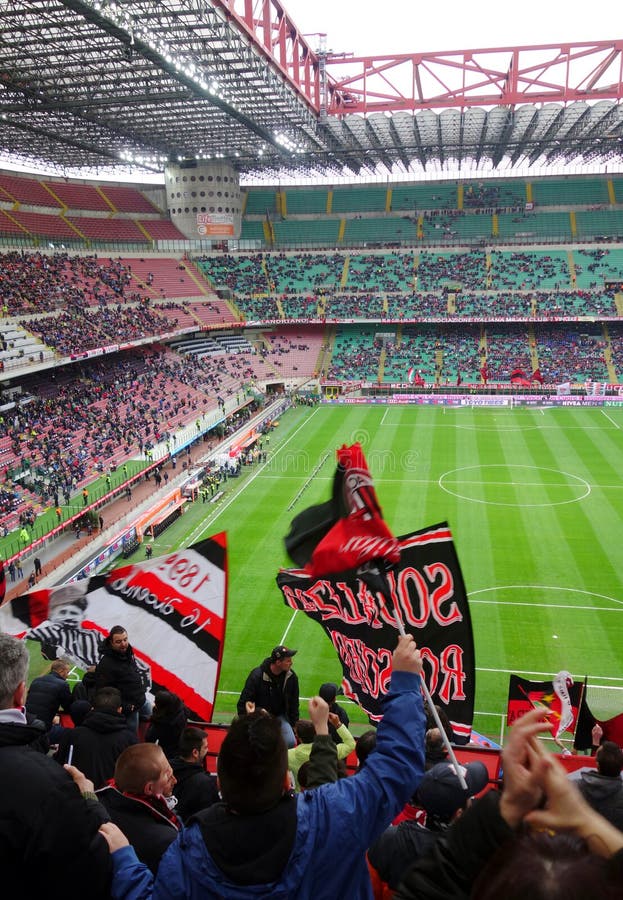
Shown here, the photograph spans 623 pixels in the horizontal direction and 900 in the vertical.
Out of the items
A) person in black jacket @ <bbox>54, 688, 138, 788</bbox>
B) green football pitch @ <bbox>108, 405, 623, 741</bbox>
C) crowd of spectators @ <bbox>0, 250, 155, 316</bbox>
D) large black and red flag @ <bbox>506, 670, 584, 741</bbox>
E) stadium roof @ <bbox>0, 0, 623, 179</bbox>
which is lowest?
green football pitch @ <bbox>108, 405, 623, 741</bbox>

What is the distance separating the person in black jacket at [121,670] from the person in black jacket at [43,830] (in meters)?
3.84

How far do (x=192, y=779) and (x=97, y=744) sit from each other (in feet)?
3.02

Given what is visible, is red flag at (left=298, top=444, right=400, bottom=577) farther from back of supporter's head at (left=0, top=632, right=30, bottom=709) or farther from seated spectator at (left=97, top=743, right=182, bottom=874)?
back of supporter's head at (left=0, top=632, right=30, bottom=709)

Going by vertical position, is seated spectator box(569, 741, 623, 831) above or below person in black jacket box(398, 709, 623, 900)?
below

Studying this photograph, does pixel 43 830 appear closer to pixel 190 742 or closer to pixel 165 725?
pixel 190 742

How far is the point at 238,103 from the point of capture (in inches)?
1695

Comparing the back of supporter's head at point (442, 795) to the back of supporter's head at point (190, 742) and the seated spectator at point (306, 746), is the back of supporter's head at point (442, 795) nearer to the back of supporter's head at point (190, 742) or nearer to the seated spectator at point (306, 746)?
the seated spectator at point (306, 746)

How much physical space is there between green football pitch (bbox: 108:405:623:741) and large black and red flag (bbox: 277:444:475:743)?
9.45 meters

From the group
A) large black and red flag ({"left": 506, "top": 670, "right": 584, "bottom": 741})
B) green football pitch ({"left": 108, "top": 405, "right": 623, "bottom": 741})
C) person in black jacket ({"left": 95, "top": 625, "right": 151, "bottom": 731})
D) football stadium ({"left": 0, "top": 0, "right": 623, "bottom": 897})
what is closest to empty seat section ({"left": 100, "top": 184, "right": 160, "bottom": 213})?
football stadium ({"left": 0, "top": 0, "right": 623, "bottom": 897})

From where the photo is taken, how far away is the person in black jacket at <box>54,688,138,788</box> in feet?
16.3

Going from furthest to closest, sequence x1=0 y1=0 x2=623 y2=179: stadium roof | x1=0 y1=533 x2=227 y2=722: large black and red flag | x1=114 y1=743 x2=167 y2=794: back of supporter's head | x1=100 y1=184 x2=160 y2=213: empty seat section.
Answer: x1=100 y1=184 x2=160 y2=213: empty seat section
x1=0 y1=0 x2=623 y2=179: stadium roof
x1=0 y1=533 x2=227 y2=722: large black and red flag
x1=114 y1=743 x2=167 y2=794: back of supporter's head

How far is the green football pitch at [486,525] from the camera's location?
56.7 feet

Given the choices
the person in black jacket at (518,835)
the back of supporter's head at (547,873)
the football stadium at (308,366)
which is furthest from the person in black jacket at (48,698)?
the back of supporter's head at (547,873)

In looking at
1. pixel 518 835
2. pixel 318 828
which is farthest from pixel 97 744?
pixel 518 835
